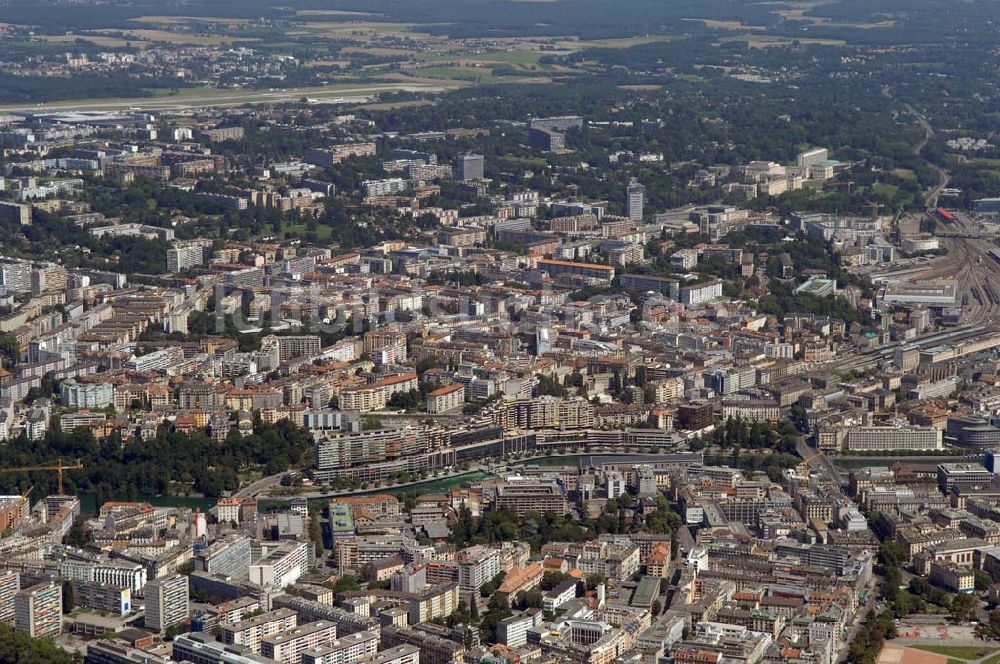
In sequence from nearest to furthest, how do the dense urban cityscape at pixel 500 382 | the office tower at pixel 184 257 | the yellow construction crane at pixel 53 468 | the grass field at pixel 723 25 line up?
the dense urban cityscape at pixel 500 382
the yellow construction crane at pixel 53 468
the office tower at pixel 184 257
the grass field at pixel 723 25

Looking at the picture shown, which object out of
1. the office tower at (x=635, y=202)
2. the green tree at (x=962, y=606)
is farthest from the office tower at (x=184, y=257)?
the green tree at (x=962, y=606)

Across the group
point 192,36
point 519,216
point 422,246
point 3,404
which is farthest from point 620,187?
point 192,36

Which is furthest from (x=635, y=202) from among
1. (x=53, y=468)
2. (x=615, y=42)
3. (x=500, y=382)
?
(x=615, y=42)

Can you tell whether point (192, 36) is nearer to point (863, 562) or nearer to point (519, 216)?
point (519, 216)

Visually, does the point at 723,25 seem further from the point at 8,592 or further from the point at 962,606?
the point at 8,592

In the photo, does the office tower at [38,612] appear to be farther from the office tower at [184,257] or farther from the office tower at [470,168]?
the office tower at [470,168]

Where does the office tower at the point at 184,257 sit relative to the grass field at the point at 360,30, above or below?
above

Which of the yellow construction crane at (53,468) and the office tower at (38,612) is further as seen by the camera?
the yellow construction crane at (53,468)
